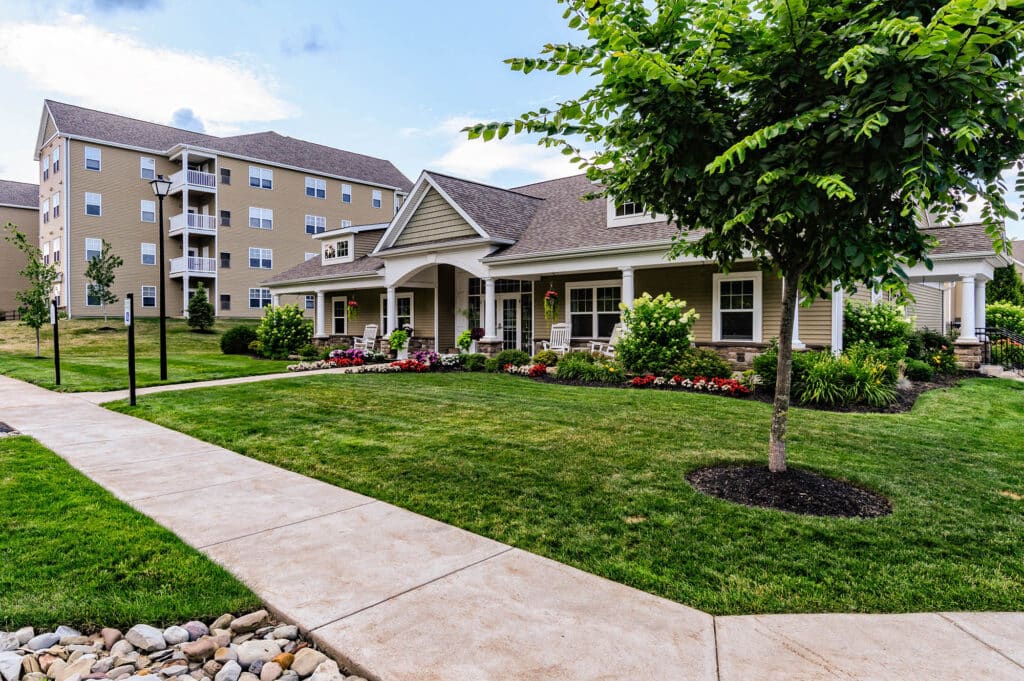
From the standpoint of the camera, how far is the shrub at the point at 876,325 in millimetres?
12656

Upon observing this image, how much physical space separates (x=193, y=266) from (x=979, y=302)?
33626 mm

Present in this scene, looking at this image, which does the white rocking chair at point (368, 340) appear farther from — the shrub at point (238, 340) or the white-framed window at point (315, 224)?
the white-framed window at point (315, 224)

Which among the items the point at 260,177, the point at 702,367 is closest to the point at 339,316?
the point at 260,177

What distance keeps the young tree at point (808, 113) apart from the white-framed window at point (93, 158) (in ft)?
116

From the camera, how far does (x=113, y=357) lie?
20.7 metres

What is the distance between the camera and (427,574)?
3.29 metres

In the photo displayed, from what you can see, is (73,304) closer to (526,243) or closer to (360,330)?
(360,330)

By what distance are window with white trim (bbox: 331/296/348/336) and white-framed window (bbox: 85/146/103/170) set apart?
1801 cm

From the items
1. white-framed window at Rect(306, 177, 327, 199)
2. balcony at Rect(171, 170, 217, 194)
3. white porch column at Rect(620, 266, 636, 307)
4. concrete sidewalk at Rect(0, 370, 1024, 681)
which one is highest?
white-framed window at Rect(306, 177, 327, 199)

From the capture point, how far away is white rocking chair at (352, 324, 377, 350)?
20453 mm

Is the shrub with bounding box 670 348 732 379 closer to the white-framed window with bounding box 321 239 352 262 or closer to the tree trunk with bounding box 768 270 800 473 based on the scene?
the tree trunk with bounding box 768 270 800 473

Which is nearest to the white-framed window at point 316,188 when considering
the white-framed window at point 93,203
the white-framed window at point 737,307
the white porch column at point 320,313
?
the white-framed window at point 93,203

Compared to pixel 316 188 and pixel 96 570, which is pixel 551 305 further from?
pixel 316 188

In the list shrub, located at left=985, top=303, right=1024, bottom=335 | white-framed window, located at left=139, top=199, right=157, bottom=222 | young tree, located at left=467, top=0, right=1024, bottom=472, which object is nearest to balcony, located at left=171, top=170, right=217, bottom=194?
white-framed window, located at left=139, top=199, right=157, bottom=222
